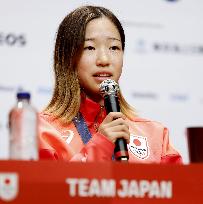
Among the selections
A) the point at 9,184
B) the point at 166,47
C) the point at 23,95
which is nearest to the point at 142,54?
the point at 166,47

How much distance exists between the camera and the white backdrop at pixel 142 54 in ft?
8.99

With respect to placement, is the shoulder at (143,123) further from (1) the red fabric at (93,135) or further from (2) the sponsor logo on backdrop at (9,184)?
(2) the sponsor logo on backdrop at (9,184)

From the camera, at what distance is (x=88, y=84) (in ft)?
5.70

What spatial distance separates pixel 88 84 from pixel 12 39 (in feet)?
3.51

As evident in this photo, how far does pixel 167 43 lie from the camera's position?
295 centimetres

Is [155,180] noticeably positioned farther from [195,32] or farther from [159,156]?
[195,32]

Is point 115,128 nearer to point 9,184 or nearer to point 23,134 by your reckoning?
point 23,134

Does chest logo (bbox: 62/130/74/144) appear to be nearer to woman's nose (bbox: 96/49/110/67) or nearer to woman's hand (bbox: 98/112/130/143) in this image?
woman's nose (bbox: 96/49/110/67)

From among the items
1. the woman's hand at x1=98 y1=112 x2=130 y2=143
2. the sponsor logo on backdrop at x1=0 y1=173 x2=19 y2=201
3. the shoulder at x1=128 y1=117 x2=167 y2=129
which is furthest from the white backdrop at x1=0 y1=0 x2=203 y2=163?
the sponsor logo on backdrop at x1=0 y1=173 x2=19 y2=201

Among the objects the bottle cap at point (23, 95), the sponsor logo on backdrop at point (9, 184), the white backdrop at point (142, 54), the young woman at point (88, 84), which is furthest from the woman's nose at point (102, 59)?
the white backdrop at point (142, 54)

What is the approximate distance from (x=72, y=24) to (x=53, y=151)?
421mm

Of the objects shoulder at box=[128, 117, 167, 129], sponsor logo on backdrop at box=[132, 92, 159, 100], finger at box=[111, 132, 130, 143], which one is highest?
sponsor logo on backdrop at box=[132, 92, 159, 100]

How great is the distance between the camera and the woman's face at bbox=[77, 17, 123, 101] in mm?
1711

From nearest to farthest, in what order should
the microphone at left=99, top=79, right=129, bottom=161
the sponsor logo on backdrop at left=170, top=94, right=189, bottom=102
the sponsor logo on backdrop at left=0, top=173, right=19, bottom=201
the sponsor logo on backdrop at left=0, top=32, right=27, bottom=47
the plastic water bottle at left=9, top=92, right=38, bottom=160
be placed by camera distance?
the sponsor logo on backdrop at left=0, top=173, right=19, bottom=201
the plastic water bottle at left=9, top=92, right=38, bottom=160
the microphone at left=99, top=79, right=129, bottom=161
the sponsor logo on backdrop at left=0, top=32, right=27, bottom=47
the sponsor logo on backdrop at left=170, top=94, right=189, bottom=102
